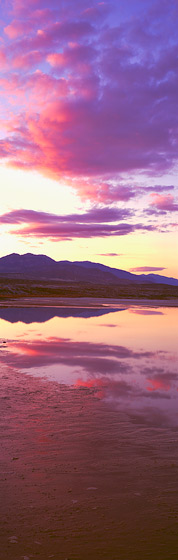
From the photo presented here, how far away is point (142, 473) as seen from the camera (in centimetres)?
782

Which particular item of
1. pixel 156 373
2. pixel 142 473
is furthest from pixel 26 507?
pixel 156 373

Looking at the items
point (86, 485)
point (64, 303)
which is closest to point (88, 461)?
point (86, 485)

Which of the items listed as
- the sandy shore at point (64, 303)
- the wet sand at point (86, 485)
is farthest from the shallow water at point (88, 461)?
the sandy shore at point (64, 303)

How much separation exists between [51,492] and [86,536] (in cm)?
131

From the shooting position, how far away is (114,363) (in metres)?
18.8

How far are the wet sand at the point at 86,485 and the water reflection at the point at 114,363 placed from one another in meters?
1.42

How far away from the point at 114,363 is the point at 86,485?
452 inches

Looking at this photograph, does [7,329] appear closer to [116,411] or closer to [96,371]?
[96,371]

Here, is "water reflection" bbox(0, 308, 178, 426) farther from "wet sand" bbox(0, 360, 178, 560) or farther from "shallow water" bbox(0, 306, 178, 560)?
"wet sand" bbox(0, 360, 178, 560)

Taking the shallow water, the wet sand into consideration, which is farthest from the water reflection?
the wet sand

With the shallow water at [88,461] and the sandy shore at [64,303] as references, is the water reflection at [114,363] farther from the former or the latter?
the sandy shore at [64,303]

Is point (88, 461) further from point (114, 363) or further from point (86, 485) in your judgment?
point (114, 363)

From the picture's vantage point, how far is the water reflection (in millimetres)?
12570

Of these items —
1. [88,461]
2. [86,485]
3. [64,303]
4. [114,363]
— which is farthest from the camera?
[64,303]
